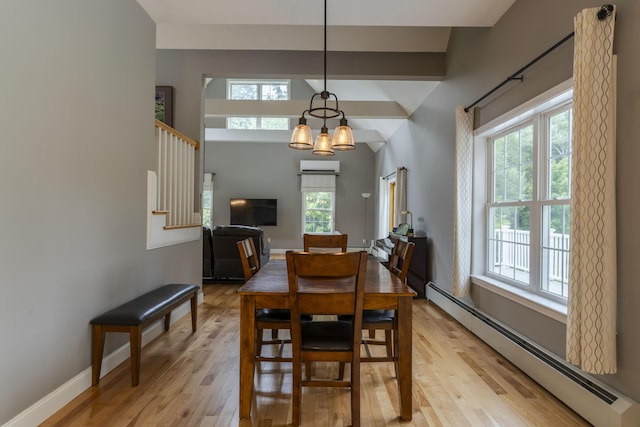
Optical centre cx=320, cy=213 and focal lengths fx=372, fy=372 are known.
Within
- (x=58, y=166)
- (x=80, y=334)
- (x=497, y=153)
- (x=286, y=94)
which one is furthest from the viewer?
(x=286, y=94)

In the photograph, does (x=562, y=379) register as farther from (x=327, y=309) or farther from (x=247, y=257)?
(x=247, y=257)

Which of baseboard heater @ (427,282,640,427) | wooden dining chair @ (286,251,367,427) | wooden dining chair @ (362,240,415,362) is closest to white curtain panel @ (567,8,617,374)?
baseboard heater @ (427,282,640,427)

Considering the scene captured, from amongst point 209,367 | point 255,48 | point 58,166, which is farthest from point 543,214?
point 255,48

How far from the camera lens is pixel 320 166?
9789 mm

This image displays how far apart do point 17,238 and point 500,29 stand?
3.51 m

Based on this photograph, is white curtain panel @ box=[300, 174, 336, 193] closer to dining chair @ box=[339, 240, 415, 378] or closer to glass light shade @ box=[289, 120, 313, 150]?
glass light shade @ box=[289, 120, 313, 150]

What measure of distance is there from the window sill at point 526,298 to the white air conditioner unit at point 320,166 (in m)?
6.66

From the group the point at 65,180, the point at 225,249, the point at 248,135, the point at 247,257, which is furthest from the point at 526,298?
the point at 248,135

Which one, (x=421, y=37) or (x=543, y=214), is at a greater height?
(x=421, y=37)

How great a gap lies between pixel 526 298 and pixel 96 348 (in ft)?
9.25

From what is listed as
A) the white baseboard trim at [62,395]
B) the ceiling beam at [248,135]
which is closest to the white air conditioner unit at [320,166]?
the ceiling beam at [248,135]

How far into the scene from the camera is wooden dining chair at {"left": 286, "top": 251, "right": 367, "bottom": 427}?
1.71 meters

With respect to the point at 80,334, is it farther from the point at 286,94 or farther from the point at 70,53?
the point at 286,94

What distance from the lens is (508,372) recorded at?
254 centimetres
